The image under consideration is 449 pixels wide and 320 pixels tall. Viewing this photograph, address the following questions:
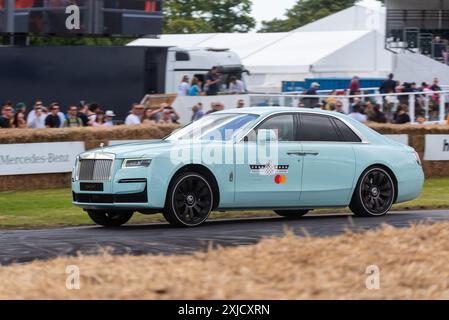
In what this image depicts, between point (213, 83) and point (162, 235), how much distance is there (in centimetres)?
1654

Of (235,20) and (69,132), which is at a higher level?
(235,20)

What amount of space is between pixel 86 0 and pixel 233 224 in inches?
609

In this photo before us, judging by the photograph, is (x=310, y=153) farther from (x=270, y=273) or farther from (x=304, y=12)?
(x=304, y=12)

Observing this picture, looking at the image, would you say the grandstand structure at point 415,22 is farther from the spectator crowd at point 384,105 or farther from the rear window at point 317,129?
the rear window at point 317,129

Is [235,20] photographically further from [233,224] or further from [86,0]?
[233,224]

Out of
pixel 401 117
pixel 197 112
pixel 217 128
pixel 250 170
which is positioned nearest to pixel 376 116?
pixel 401 117

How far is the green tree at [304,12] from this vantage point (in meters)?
95.1

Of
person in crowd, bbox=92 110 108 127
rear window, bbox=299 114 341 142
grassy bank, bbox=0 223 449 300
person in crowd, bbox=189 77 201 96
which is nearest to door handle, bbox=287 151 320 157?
rear window, bbox=299 114 341 142

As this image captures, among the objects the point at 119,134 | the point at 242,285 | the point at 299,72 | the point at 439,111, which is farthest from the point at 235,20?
the point at 242,285

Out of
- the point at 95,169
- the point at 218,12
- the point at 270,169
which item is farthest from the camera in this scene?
the point at 218,12

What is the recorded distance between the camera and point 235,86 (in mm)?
29828

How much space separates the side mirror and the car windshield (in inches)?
8.2

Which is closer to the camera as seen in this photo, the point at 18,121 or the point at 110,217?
the point at 110,217
